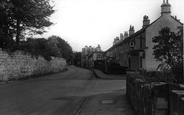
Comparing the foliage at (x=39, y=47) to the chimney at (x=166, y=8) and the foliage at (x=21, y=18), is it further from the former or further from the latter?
the chimney at (x=166, y=8)

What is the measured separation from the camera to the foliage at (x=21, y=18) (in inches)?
837

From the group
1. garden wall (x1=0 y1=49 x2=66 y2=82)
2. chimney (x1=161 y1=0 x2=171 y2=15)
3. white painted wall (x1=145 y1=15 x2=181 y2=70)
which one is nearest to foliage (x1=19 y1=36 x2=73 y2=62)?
garden wall (x1=0 y1=49 x2=66 y2=82)

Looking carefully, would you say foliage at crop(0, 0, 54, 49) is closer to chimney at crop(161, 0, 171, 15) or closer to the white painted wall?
the white painted wall

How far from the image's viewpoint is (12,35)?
23.1 metres

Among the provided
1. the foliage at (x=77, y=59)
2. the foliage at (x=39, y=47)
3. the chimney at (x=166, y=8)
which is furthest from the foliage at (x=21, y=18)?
the foliage at (x=77, y=59)

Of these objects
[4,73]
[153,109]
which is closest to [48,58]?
[4,73]

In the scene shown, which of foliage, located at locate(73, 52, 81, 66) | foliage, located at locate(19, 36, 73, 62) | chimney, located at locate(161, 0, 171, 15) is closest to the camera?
foliage, located at locate(19, 36, 73, 62)

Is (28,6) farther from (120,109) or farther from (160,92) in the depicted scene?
(160,92)

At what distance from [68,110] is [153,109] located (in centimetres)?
461

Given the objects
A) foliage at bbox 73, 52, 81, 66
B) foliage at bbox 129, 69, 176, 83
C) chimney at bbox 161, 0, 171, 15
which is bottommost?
foliage at bbox 129, 69, 176, 83

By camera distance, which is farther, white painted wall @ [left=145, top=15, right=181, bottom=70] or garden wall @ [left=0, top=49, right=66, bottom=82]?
white painted wall @ [left=145, top=15, right=181, bottom=70]

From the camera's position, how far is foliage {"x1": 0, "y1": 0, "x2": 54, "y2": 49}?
2127 cm

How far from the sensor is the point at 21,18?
75.3 feet

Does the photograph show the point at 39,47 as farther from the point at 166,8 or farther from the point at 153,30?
the point at 166,8
